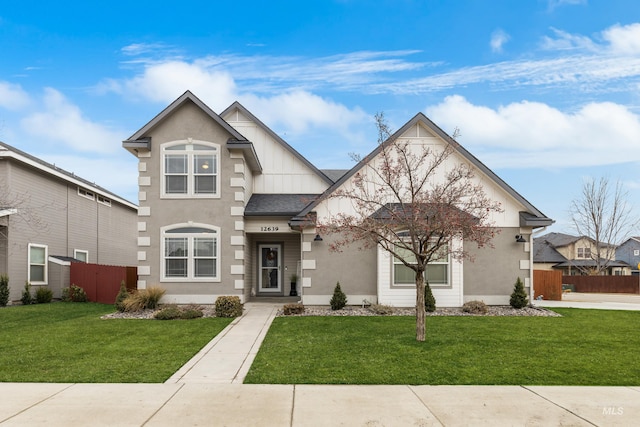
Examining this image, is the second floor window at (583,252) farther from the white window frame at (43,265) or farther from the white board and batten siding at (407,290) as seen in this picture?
the white window frame at (43,265)

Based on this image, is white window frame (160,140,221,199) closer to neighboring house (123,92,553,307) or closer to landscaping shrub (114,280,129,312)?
neighboring house (123,92,553,307)

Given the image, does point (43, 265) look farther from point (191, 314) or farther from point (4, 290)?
point (191, 314)

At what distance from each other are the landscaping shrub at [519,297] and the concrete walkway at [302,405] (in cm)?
921

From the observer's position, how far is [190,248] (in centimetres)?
1723

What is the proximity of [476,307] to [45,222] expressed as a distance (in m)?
18.9

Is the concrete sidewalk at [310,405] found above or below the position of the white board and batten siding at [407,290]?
below

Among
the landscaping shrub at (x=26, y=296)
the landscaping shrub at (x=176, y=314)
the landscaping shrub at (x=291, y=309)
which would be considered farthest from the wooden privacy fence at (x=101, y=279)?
the landscaping shrub at (x=291, y=309)

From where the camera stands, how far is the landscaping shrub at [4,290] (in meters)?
18.2

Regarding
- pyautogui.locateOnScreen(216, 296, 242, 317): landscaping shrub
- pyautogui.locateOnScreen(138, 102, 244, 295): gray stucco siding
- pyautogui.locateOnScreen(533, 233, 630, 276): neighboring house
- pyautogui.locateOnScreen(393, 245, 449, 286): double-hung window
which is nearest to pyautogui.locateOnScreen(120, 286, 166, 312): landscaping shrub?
pyautogui.locateOnScreen(138, 102, 244, 295): gray stucco siding

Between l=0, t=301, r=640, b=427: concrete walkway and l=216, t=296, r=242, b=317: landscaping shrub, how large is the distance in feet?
23.2

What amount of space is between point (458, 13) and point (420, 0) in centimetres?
150

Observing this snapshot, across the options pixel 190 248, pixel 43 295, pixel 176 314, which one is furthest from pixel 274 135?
pixel 43 295

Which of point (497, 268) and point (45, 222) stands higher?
point (45, 222)

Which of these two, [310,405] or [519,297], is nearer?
[310,405]
